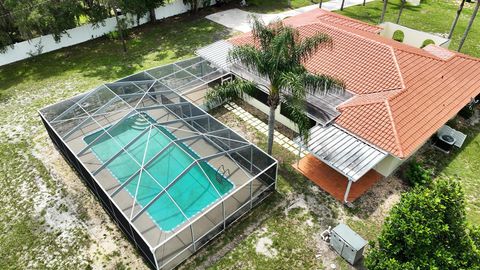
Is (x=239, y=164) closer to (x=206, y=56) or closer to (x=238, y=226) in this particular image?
(x=238, y=226)

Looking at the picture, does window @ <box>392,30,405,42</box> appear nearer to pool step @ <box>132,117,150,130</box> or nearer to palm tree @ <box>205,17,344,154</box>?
palm tree @ <box>205,17,344,154</box>

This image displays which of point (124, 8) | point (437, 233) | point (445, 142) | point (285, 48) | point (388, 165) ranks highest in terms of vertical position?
point (285, 48)

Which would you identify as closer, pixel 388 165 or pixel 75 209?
pixel 75 209

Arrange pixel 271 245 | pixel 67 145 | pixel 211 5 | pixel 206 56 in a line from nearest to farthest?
pixel 271 245 < pixel 67 145 < pixel 206 56 < pixel 211 5

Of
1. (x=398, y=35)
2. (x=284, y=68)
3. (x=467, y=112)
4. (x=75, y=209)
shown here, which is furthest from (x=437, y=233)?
(x=398, y=35)

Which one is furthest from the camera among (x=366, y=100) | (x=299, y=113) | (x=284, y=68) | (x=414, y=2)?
(x=414, y=2)

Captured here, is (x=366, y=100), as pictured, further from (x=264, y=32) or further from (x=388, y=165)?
(x=264, y=32)

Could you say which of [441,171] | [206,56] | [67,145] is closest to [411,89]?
[441,171]

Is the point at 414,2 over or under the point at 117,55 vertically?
over

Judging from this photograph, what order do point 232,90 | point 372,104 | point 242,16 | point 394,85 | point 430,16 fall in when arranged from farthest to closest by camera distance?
point 430,16, point 242,16, point 394,85, point 372,104, point 232,90
